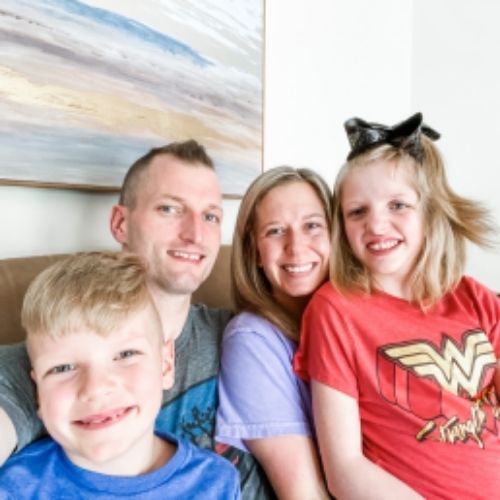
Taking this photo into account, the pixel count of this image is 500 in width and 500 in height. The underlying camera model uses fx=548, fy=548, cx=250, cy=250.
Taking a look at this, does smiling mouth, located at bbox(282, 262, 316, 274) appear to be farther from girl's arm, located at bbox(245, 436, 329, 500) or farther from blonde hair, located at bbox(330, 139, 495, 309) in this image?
girl's arm, located at bbox(245, 436, 329, 500)

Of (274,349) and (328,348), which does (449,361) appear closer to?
(328,348)

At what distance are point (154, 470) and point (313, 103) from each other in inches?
81.6

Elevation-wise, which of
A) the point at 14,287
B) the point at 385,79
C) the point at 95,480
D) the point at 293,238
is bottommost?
the point at 95,480

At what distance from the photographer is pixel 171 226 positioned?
141cm

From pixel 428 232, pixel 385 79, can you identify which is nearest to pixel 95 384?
pixel 428 232

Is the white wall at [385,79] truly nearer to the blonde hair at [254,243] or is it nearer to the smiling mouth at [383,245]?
the blonde hair at [254,243]

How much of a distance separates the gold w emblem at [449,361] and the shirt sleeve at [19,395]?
78cm

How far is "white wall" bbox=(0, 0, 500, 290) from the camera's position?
2.50 m

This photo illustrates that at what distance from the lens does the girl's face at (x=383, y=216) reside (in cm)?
142

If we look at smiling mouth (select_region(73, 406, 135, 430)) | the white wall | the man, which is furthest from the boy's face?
the white wall

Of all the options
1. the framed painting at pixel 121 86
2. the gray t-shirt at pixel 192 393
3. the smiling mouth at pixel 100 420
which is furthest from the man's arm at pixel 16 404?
the framed painting at pixel 121 86

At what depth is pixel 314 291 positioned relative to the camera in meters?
1.47

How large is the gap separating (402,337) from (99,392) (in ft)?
2.49

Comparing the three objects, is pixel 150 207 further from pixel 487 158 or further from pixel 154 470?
pixel 487 158
